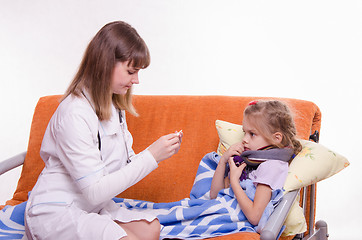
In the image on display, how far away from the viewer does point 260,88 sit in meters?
2.83

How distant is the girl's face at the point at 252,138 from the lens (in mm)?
A: 1886

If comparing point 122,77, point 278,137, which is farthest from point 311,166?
point 122,77

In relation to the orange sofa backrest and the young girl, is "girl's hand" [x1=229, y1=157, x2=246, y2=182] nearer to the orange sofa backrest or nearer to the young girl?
the young girl

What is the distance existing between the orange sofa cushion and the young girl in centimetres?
23

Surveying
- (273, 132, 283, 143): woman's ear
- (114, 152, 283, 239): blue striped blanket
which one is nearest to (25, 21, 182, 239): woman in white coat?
(114, 152, 283, 239): blue striped blanket

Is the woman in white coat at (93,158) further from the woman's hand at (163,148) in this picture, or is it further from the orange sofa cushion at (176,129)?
the orange sofa cushion at (176,129)

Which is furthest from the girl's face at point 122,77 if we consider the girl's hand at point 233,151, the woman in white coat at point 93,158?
the girl's hand at point 233,151

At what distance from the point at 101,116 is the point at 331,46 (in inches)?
59.6

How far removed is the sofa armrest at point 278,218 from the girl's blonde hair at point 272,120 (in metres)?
0.21

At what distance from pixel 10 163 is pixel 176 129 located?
75 centimetres

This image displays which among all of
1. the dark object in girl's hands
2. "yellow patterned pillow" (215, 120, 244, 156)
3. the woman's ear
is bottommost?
the dark object in girl's hands

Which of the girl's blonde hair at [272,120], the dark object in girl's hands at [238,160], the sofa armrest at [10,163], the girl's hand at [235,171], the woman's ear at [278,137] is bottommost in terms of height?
the sofa armrest at [10,163]

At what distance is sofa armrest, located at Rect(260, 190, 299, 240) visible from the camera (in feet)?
4.84

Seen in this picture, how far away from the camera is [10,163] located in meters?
2.23
